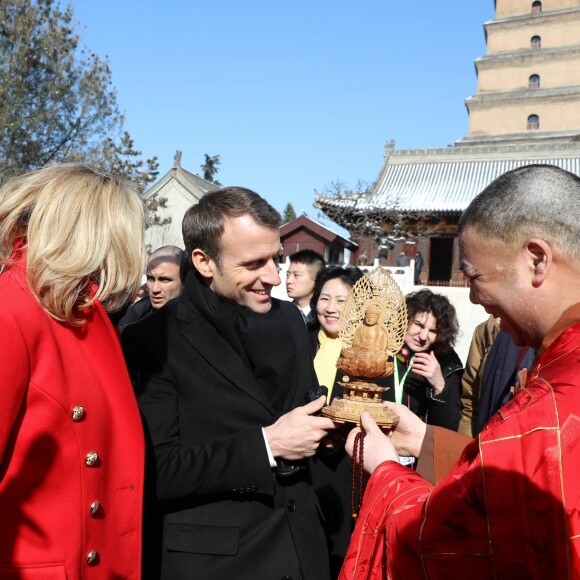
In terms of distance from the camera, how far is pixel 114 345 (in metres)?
1.98

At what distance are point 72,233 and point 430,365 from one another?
2967 mm

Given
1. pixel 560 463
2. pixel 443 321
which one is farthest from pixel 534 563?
pixel 443 321

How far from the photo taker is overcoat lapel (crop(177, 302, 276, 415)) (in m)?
2.36

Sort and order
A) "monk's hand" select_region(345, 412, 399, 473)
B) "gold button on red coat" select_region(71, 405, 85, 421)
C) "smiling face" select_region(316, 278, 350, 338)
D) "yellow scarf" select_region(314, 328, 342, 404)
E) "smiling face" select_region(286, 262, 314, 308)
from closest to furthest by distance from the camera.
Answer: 1. "gold button on red coat" select_region(71, 405, 85, 421)
2. "monk's hand" select_region(345, 412, 399, 473)
3. "yellow scarf" select_region(314, 328, 342, 404)
4. "smiling face" select_region(316, 278, 350, 338)
5. "smiling face" select_region(286, 262, 314, 308)

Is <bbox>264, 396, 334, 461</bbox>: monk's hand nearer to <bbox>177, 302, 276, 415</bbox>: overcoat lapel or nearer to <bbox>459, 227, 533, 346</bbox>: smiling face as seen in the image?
<bbox>177, 302, 276, 415</bbox>: overcoat lapel

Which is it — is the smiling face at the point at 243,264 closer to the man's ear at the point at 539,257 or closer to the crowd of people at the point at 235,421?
the crowd of people at the point at 235,421

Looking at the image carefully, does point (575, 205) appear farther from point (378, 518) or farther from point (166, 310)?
point (166, 310)

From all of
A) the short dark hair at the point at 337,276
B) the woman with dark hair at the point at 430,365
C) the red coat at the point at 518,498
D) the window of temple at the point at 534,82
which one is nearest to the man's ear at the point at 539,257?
the red coat at the point at 518,498

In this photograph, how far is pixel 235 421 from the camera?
2344 mm

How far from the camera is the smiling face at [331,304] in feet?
14.0

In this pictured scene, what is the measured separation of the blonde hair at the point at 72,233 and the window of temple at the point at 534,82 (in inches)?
1349

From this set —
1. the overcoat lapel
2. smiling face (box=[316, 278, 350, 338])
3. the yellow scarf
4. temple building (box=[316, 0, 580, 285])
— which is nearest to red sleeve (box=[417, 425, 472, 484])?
the overcoat lapel

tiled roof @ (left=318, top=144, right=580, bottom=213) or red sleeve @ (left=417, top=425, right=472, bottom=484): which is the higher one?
tiled roof @ (left=318, top=144, right=580, bottom=213)

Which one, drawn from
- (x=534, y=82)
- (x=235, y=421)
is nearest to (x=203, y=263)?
(x=235, y=421)
